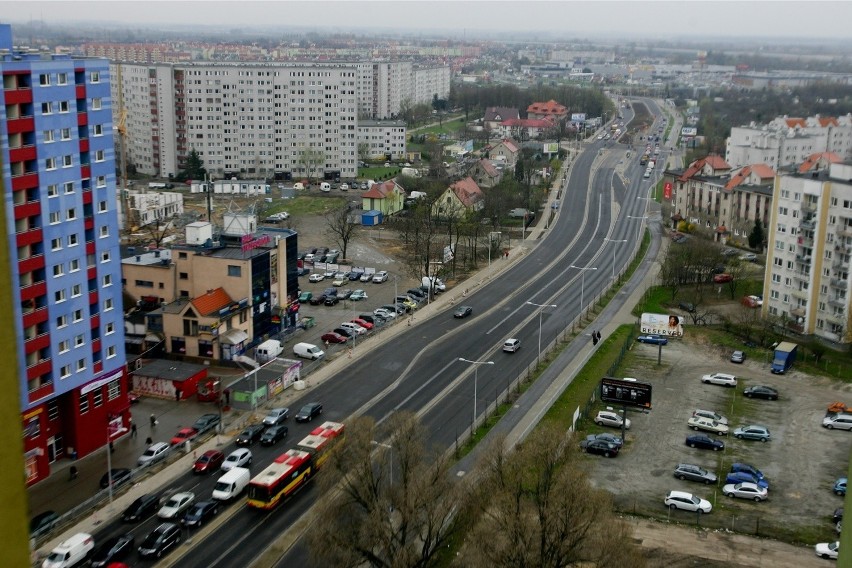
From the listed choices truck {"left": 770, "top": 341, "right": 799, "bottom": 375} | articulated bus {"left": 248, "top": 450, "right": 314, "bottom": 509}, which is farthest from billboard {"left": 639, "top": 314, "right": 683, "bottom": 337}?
articulated bus {"left": 248, "top": 450, "right": 314, "bottom": 509}

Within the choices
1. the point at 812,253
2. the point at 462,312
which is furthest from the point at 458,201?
the point at 812,253

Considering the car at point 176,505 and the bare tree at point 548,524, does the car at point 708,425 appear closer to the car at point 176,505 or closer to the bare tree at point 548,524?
the bare tree at point 548,524

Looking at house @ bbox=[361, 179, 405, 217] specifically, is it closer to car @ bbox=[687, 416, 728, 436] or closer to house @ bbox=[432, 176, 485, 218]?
house @ bbox=[432, 176, 485, 218]

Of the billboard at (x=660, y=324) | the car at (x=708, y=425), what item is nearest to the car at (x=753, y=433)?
the car at (x=708, y=425)

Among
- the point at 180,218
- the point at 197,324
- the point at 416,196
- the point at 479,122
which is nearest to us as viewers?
the point at 197,324

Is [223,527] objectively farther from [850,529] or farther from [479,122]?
[479,122]

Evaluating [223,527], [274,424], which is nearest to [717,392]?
[274,424]
